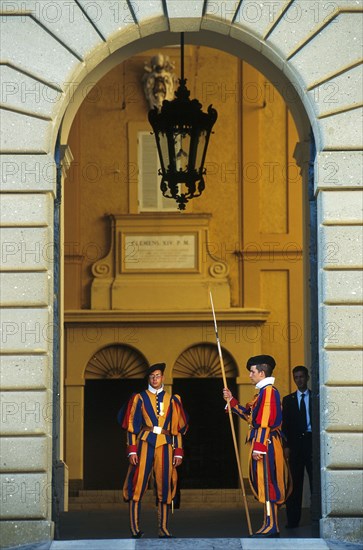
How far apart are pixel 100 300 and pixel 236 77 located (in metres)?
4.06

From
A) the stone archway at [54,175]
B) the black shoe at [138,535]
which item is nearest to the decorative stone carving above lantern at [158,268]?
the black shoe at [138,535]

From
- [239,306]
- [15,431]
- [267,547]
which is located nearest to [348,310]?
[267,547]

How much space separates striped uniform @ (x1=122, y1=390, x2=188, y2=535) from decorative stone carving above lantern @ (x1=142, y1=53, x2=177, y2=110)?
386 inches

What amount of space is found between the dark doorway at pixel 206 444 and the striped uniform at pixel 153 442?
869 centimetres

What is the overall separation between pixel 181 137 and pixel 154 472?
3.15 metres

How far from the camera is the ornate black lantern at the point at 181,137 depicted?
14141mm

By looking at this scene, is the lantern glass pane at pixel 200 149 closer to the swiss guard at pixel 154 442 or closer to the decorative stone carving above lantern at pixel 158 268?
the swiss guard at pixel 154 442

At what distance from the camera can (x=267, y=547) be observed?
1172cm

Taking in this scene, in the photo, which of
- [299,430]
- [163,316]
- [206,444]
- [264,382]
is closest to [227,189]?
[163,316]

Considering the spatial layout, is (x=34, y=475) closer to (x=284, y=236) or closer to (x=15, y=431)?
(x=15, y=431)

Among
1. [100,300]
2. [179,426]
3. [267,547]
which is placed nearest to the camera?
[267,547]

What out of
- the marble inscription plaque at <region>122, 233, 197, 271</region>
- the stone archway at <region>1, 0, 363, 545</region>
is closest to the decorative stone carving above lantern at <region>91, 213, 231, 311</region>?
the marble inscription plaque at <region>122, 233, 197, 271</region>

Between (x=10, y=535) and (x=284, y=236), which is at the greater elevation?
(x=284, y=236)

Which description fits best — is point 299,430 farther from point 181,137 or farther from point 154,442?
point 181,137
